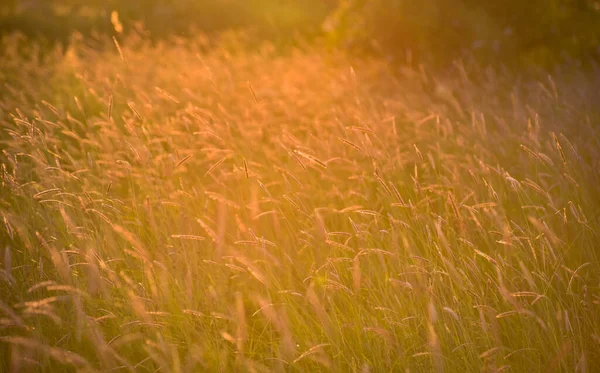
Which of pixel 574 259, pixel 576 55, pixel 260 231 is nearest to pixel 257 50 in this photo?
pixel 576 55

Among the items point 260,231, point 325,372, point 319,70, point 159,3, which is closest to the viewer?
point 325,372

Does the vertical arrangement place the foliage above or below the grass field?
above

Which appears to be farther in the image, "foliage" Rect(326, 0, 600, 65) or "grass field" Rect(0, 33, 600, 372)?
"foliage" Rect(326, 0, 600, 65)

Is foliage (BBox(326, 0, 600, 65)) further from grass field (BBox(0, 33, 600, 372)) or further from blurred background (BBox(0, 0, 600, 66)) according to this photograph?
grass field (BBox(0, 33, 600, 372))

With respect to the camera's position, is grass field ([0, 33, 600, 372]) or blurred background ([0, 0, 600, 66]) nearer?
grass field ([0, 33, 600, 372])

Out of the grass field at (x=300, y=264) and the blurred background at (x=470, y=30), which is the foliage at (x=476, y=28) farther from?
the grass field at (x=300, y=264)

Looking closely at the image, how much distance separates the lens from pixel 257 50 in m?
9.70

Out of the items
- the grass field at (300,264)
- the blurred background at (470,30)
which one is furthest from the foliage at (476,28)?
the grass field at (300,264)

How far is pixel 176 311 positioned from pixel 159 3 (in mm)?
16681

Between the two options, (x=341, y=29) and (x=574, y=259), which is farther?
(x=341, y=29)

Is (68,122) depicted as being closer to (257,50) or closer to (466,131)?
(466,131)

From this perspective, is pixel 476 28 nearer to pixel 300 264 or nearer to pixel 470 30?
pixel 470 30

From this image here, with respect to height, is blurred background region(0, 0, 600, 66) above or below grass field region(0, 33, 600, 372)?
above

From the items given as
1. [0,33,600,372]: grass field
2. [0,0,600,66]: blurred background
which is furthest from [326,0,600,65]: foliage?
[0,33,600,372]: grass field
